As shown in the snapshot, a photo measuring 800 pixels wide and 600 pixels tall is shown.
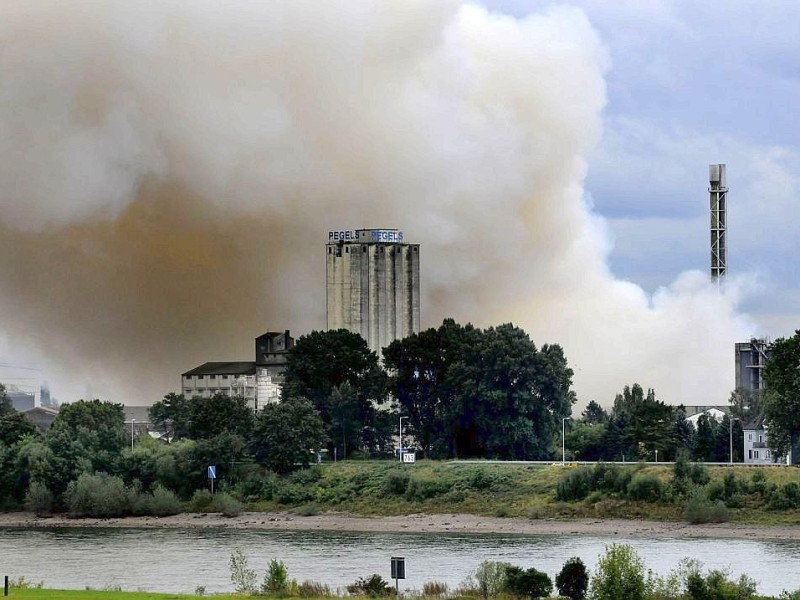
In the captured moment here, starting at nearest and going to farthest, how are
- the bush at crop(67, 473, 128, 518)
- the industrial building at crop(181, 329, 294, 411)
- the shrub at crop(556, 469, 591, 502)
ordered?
the shrub at crop(556, 469, 591, 502), the bush at crop(67, 473, 128, 518), the industrial building at crop(181, 329, 294, 411)

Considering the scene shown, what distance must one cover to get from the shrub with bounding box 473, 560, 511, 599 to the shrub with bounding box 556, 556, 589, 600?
6.64 feet

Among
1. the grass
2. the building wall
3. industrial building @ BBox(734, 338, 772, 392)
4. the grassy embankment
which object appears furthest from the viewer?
industrial building @ BBox(734, 338, 772, 392)

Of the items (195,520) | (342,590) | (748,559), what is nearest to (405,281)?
(195,520)

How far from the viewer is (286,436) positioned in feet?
397

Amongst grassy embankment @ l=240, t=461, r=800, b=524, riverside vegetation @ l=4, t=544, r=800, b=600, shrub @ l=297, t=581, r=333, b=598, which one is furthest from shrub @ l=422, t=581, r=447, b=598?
grassy embankment @ l=240, t=461, r=800, b=524

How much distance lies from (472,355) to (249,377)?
75409 mm

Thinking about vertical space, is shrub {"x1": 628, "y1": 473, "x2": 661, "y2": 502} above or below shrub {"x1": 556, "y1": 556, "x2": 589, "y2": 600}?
above

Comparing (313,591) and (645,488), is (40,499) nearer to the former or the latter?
(645,488)

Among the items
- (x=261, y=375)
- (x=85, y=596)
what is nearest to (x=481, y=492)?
(x=85, y=596)

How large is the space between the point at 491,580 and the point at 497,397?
68.3 metres

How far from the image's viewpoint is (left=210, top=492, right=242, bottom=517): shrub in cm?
11456

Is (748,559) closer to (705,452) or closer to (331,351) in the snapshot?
(705,452)

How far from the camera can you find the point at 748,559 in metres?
78.3

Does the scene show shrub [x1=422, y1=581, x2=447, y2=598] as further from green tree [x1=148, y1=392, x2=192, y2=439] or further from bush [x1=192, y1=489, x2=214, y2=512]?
green tree [x1=148, y1=392, x2=192, y2=439]
